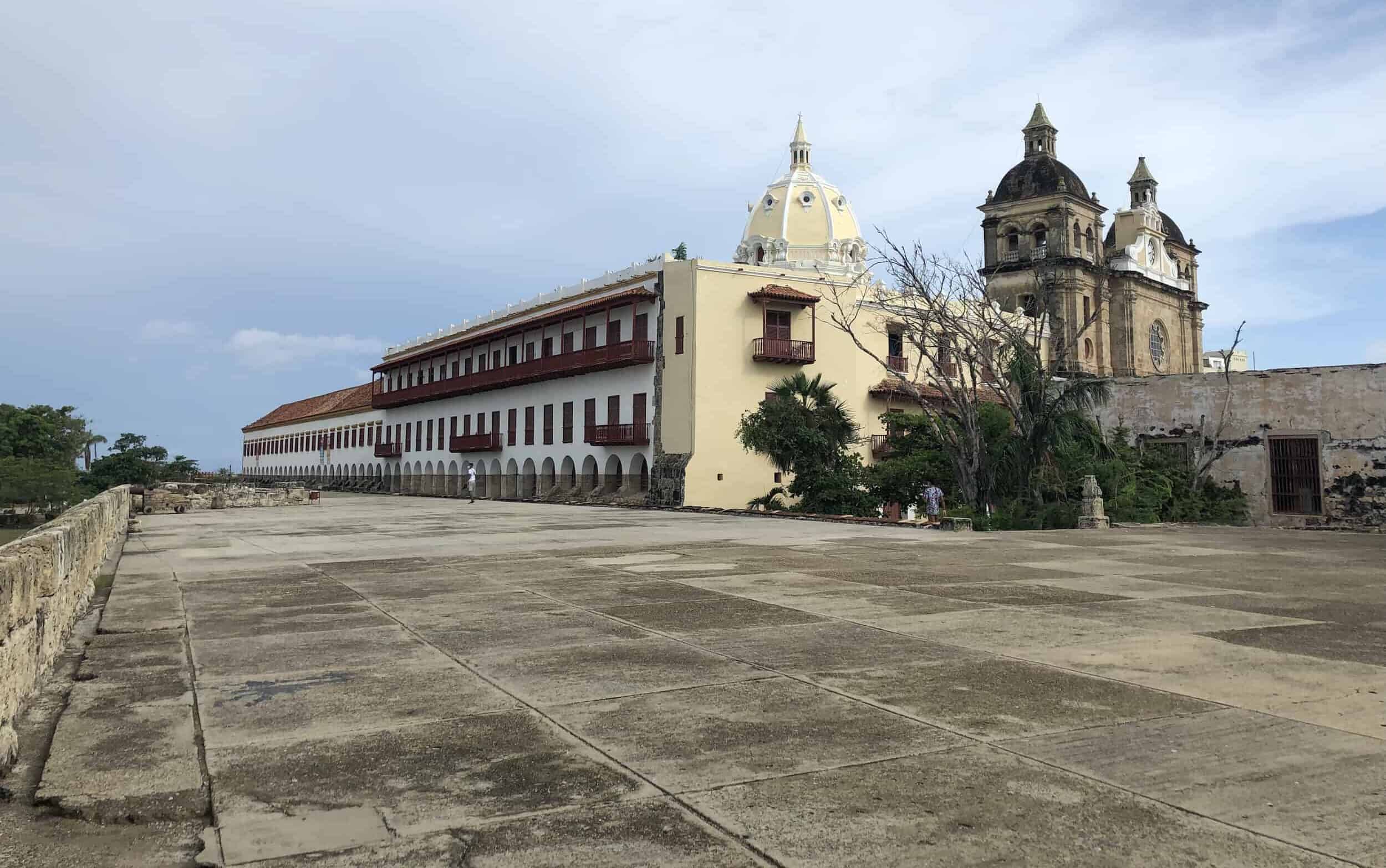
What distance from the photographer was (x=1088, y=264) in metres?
56.7

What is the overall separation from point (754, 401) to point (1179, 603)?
2932cm

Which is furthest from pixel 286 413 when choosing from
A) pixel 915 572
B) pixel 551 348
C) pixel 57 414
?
pixel 915 572

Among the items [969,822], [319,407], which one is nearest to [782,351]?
[969,822]

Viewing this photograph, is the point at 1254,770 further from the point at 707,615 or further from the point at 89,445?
the point at 89,445

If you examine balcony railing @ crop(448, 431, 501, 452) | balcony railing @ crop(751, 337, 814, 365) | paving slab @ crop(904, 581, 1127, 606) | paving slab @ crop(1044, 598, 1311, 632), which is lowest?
paving slab @ crop(1044, 598, 1311, 632)

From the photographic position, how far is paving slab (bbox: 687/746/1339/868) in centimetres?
289

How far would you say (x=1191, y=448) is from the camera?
26.9 m

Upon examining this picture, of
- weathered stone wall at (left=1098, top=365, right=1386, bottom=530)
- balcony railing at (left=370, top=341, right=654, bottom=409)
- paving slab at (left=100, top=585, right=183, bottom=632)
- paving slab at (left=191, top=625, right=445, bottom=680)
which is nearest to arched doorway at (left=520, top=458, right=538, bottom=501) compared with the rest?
balcony railing at (left=370, top=341, right=654, bottom=409)

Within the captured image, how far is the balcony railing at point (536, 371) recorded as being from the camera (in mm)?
38094

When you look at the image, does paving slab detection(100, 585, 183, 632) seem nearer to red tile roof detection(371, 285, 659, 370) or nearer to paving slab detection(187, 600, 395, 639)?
paving slab detection(187, 600, 395, 639)

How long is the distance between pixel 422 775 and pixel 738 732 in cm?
133

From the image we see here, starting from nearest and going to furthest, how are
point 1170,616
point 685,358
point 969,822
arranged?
point 969,822, point 1170,616, point 685,358

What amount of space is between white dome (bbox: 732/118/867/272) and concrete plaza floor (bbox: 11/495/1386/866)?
139 feet

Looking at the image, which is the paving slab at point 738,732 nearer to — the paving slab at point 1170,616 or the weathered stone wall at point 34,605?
the weathered stone wall at point 34,605
